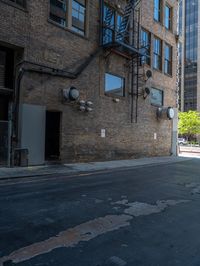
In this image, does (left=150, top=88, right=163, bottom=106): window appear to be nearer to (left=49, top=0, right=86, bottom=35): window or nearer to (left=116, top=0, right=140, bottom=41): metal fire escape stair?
(left=116, top=0, right=140, bottom=41): metal fire escape stair

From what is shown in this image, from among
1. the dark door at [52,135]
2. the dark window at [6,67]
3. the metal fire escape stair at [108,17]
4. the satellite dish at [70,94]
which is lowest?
the dark door at [52,135]

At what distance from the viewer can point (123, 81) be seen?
2030cm

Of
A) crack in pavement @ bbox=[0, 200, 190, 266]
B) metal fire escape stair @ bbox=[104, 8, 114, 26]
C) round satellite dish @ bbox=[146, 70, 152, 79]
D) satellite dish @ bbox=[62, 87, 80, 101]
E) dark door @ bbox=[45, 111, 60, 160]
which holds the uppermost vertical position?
metal fire escape stair @ bbox=[104, 8, 114, 26]

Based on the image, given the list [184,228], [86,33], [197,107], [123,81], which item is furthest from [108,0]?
[197,107]

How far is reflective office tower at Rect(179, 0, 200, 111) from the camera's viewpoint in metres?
91.3

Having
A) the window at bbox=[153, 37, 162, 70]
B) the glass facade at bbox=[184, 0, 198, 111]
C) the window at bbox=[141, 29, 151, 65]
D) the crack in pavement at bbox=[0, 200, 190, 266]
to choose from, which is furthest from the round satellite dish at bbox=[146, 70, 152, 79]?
the glass facade at bbox=[184, 0, 198, 111]

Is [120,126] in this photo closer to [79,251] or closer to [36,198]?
[36,198]

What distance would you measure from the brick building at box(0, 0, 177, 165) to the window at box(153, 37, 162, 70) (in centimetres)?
2

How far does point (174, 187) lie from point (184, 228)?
14.7 ft

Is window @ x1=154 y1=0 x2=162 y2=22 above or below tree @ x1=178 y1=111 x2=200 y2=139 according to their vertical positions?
above

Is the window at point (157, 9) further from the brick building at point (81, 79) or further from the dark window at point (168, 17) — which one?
the dark window at point (168, 17)

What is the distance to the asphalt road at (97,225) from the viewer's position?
159 inches

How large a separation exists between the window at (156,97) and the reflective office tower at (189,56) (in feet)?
229

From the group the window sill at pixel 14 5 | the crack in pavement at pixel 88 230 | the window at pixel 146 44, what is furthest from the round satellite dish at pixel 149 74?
the crack in pavement at pixel 88 230
